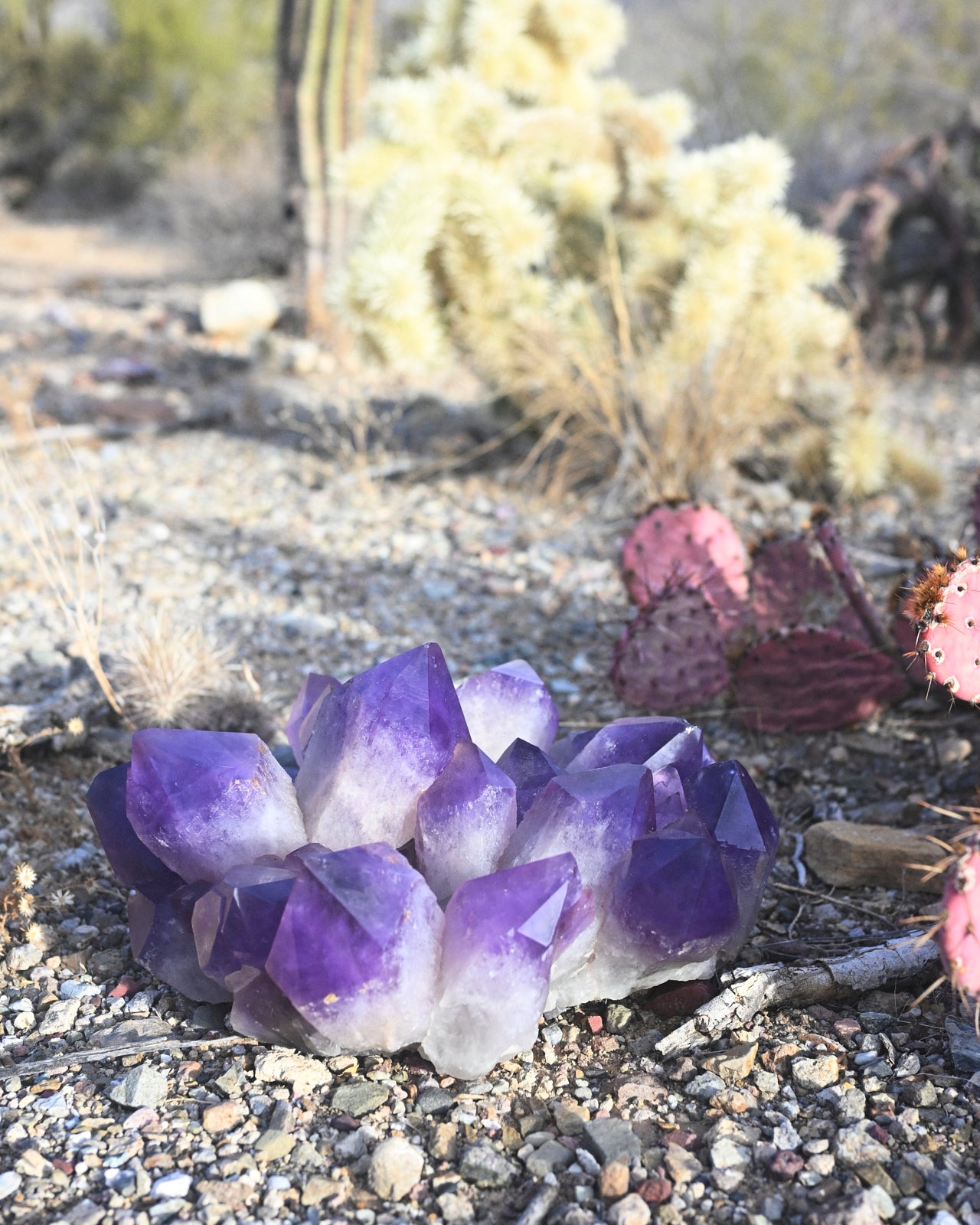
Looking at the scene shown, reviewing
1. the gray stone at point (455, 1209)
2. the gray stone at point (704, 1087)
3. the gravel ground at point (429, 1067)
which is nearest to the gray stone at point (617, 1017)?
the gravel ground at point (429, 1067)

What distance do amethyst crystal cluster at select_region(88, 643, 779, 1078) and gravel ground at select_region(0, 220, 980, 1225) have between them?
81 mm

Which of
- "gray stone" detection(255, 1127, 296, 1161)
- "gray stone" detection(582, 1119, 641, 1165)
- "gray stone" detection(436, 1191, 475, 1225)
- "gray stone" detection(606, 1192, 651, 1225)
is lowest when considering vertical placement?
"gray stone" detection(255, 1127, 296, 1161)

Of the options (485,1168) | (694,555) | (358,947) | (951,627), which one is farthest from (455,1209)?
(694,555)

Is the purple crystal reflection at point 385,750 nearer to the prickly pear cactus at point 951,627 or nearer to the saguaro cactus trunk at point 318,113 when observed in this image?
the prickly pear cactus at point 951,627

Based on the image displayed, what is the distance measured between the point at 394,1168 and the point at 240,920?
0.31m

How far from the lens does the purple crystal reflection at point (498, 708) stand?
5.19ft

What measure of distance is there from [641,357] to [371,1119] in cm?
290

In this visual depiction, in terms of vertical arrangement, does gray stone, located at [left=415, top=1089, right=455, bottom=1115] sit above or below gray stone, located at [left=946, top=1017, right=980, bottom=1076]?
below

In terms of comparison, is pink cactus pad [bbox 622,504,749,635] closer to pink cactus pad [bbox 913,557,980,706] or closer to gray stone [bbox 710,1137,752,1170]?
pink cactus pad [bbox 913,557,980,706]

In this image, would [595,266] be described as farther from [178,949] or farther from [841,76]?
[841,76]

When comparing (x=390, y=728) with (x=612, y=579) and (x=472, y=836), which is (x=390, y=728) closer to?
(x=472, y=836)

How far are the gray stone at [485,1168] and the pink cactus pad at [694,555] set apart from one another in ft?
3.93

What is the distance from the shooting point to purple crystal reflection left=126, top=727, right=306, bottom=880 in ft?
4.50

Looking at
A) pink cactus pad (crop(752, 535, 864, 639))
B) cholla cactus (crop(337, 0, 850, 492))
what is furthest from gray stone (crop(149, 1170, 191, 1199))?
cholla cactus (crop(337, 0, 850, 492))
